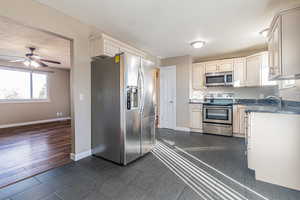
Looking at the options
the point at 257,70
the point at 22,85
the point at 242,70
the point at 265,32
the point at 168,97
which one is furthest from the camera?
the point at 22,85

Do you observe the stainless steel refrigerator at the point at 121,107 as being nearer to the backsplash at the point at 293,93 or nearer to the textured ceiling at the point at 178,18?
the textured ceiling at the point at 178,18

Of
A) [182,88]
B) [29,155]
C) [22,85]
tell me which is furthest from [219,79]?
[22,85]

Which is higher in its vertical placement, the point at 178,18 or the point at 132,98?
the point at 178,18

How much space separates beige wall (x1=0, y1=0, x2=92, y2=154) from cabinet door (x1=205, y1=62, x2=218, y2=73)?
352 centimetres

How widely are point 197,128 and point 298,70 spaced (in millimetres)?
2926

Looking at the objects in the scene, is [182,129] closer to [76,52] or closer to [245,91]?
[245,91]

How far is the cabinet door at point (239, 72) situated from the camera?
391 cm

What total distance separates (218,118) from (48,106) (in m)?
6.86

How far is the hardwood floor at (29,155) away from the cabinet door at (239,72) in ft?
15.2

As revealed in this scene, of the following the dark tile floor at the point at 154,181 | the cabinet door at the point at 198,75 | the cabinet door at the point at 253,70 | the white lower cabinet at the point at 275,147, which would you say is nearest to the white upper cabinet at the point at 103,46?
the dark tile floor at the point at 154,181

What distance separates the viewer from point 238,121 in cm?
373

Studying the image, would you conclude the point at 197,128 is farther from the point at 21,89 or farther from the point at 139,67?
the point at 21,89

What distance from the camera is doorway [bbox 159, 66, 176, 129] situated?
4.71 meters

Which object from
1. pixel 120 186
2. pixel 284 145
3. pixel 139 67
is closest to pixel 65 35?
pixel 139 67
